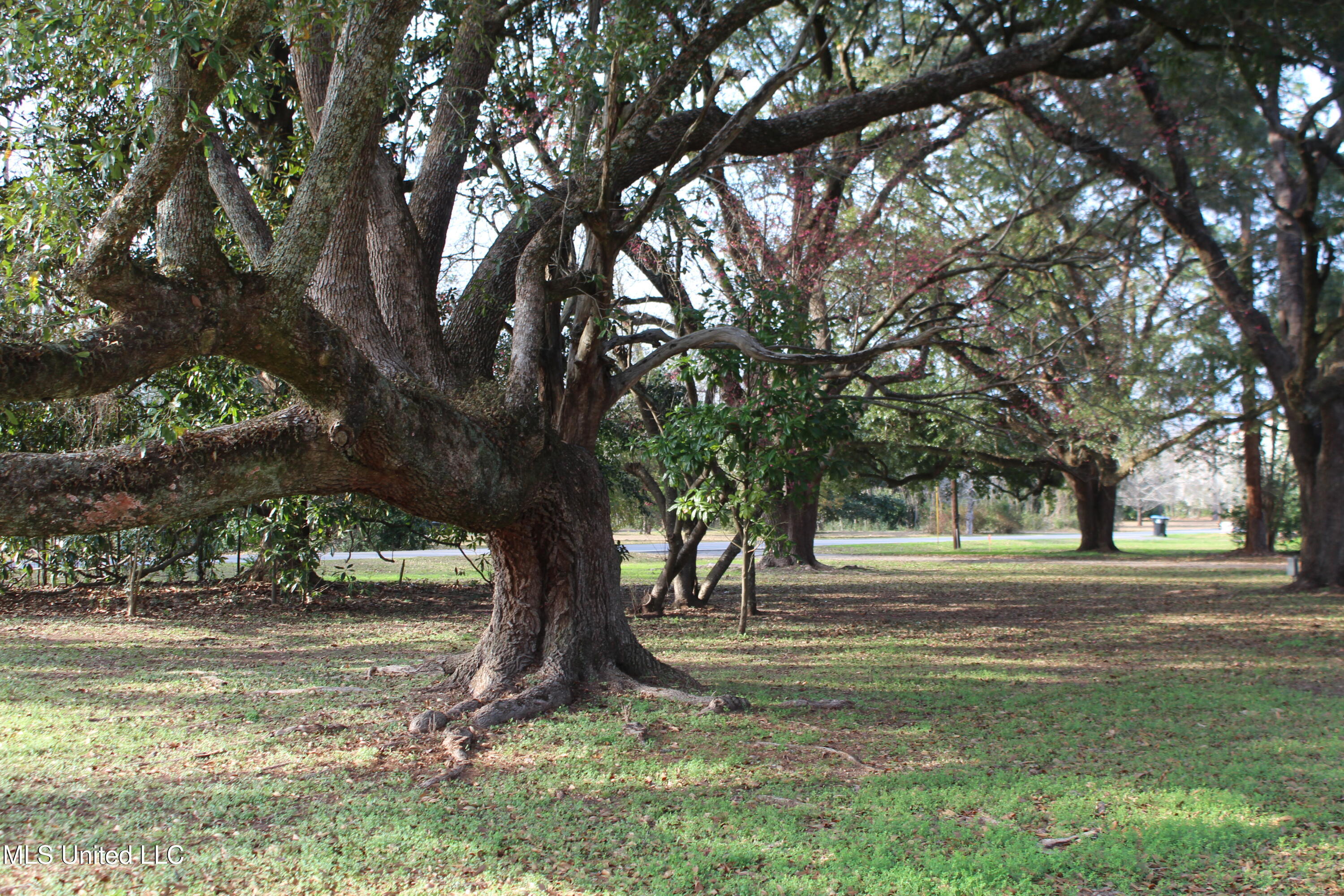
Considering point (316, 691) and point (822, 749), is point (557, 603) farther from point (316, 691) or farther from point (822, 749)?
point (822, 749)

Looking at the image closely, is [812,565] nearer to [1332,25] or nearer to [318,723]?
[1332,25]

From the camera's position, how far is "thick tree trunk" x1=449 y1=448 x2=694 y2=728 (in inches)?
259

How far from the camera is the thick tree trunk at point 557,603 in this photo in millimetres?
6582

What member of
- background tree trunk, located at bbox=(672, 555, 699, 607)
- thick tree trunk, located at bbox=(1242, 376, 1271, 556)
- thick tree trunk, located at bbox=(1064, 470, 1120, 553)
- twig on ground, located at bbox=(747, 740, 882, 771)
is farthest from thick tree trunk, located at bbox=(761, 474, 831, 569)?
thick tree trunk, located at bbox=(1242, 376, 1271, 556)

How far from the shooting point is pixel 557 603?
22.2 ft

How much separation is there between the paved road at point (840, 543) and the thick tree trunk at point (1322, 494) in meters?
12.2

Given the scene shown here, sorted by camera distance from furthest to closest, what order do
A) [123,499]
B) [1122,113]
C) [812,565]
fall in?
[812,565] → [1122,113] → [123,499]

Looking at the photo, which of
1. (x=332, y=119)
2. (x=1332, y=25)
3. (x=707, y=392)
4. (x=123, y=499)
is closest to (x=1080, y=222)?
(x=1332, y=25)

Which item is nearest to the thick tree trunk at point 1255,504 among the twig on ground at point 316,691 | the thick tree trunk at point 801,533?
the thick tree trunk at point 801,533

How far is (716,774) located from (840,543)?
95.7ft

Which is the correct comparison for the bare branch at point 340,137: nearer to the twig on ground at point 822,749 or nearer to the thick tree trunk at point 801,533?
the twig on ground at point 822,749

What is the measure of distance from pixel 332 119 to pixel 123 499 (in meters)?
2.09

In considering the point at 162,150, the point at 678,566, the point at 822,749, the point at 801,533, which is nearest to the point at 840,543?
the point at 801,533

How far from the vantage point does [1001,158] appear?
43.9 ft
